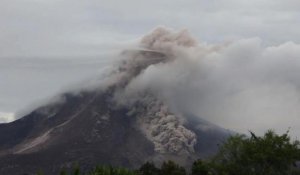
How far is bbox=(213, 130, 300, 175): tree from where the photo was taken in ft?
317

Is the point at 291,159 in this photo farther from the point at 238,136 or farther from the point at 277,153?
the point at 238,136

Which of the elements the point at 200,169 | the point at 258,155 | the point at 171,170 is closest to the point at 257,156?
the point at 258,155

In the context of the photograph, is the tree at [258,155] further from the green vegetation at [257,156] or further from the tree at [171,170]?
the tree at [171,170]

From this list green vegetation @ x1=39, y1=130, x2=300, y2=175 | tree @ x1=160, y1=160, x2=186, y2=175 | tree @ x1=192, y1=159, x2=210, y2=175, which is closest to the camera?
green vegetation @ x1=39, y1=130, x2=300, y2=175

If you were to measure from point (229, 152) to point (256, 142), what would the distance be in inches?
189

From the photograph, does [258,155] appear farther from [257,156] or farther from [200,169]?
[200,169]

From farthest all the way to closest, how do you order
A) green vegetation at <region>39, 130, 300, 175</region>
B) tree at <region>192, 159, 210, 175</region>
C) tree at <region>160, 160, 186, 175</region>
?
tree at <region>160, 160, 186, 175</region>
tree at <region>192, 159, 210, 175</region>
green vegetation at <region>39, 130, 300, 175</region>

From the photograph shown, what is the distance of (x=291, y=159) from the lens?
98.6m

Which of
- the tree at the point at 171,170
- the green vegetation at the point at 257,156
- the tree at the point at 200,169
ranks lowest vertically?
the tree at the point at 171,170

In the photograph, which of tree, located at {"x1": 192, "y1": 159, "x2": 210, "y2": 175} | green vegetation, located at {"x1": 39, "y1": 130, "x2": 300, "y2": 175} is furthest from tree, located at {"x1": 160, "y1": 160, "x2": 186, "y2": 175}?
green vegetation, located at {"x1": 39, "y1": 130, "x2": 300, "y2": 175}

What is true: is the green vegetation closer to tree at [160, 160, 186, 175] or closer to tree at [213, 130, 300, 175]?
tree at [213, 130, 300, 175]

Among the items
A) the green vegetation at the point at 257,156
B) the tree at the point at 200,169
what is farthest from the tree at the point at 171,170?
the green vegetation at the point at 257,156

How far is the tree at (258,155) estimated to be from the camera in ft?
317

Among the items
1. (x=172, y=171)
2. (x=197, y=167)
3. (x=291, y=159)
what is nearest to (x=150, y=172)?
(x=172, y=171)
